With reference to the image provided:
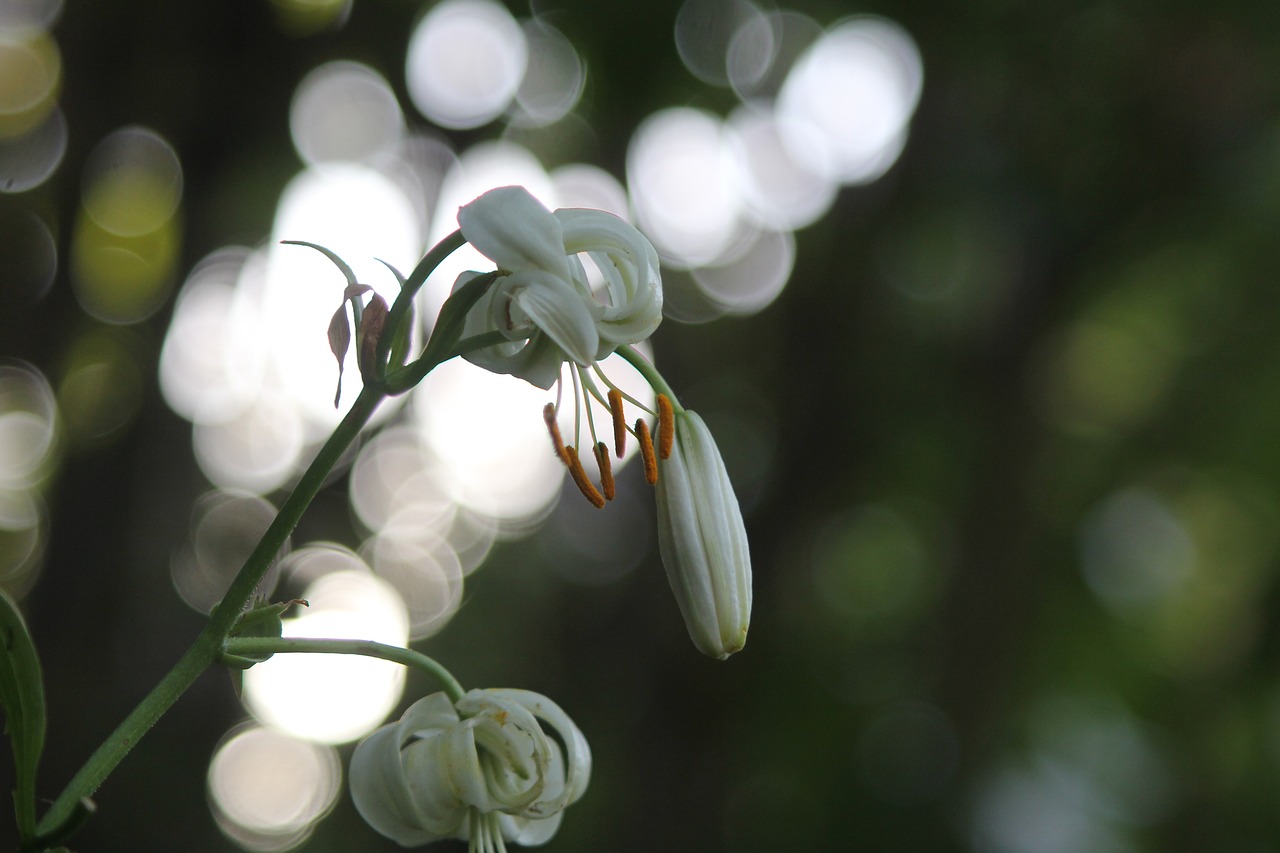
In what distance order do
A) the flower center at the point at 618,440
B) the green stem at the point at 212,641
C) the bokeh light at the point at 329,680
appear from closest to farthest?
the green stem at the point at 212,641, the flower center at the point at 618,440, the bokeh light at the point at 329,680

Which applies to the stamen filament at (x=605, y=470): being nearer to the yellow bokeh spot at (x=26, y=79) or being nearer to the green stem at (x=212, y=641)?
the green stem at (x=212, y=641)

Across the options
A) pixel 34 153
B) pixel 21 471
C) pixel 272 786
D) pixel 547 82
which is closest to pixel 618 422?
pixel 34 153

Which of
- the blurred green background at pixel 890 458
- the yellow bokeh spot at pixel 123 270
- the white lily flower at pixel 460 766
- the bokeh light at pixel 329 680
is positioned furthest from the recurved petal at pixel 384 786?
the bokeh light at pixel 329 680

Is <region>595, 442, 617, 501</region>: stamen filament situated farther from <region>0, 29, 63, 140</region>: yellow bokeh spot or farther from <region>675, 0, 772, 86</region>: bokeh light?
<region>675, 0, 772, 86</region>: bokeh light

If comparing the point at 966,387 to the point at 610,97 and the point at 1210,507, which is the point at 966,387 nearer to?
the point at 610,97

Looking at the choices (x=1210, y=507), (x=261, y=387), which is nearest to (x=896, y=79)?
(x=261, y=387)

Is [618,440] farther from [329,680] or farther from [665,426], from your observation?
[329,680]
